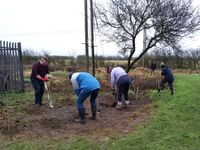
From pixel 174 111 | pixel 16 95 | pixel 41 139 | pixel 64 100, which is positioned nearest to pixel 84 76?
pixel 41 139

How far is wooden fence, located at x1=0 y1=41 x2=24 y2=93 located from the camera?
1789 cm

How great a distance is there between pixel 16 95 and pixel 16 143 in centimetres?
855

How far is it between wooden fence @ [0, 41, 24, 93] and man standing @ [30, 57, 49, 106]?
344cm

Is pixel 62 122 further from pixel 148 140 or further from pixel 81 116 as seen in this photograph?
pixel 148 140

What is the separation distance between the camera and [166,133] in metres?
10.4

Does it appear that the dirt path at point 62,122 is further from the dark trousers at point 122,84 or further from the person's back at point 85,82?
the person's back at point 85,82

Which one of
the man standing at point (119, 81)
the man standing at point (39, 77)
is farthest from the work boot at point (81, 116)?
the man standing at point (39, 77)

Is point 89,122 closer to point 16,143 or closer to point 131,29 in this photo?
point 16,143

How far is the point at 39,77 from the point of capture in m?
14.6

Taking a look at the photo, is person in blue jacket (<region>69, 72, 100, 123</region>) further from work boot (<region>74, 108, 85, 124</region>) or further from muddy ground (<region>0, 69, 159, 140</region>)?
muddy ground (<region>0, 69, 159, 140</region>)

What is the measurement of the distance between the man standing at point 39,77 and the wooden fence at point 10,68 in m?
3.44

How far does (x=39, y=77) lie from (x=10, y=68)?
410cm

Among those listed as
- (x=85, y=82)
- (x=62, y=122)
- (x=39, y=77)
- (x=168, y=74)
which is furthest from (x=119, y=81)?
(x=168, y=74)

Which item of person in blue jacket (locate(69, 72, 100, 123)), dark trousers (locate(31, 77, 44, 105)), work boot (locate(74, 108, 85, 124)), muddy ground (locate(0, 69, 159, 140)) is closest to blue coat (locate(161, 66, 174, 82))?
muddy ground (locate(0, 69, 159, 140))
